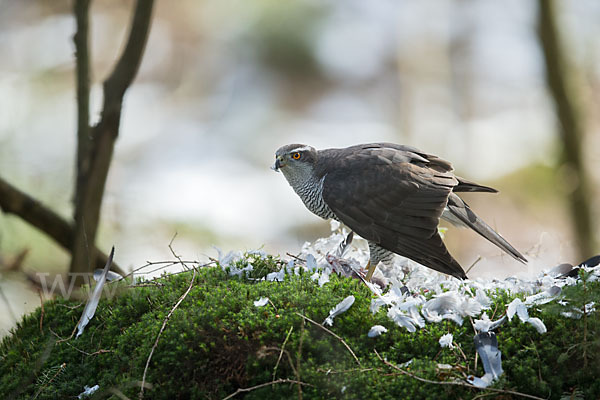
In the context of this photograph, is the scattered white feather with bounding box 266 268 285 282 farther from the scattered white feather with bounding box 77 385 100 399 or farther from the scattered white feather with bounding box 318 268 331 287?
the scattered white feather with bounding box 77 385 100 399

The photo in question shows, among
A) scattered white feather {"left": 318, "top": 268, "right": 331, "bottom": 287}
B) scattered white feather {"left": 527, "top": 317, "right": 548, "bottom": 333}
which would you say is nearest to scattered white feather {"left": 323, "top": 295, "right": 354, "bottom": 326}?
scattered white feather {"left": 318, "top": 268, "right": 331, "bottom": 287}

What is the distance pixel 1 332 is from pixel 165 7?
11418mm

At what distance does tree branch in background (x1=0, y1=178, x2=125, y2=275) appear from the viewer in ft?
13.2

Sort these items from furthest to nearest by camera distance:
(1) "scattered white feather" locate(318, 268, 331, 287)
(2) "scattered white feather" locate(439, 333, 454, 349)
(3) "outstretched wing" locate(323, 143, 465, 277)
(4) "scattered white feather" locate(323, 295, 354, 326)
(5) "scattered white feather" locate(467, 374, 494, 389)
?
(3) "outstretched wing" locate(323, 143, 465, 277) < (1) "scattered white feather" locate(318, 268, 331, 287) < (4) "scattered white feather" locate(323, 295, 354, 326) < (2) "scattered white feather" locate(439, 333, 454, 349) < (5) "scattered white feather" locate(467, 374, 494, 389)

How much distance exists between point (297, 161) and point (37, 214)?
2.05 meters

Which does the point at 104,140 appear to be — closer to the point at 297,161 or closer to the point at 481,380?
the point at 297,161

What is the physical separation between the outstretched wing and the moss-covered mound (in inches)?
20.8

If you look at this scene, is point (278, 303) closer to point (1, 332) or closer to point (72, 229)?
point (1, 332)

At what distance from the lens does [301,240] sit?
12.2 ft

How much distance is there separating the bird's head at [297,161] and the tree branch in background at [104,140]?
4.08ft

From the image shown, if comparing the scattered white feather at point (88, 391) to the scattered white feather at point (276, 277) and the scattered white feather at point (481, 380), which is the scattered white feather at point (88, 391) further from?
the scattered white feather at point (481, 380)

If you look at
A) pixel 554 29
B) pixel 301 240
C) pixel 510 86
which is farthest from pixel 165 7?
pixel 301 240

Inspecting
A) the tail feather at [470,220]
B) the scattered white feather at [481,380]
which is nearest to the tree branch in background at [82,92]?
the tail feather at [470,220]

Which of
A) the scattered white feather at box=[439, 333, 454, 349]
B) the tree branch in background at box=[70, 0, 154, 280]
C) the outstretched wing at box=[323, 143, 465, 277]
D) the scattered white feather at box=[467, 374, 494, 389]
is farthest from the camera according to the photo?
the tree branch in background at box=[70, 0, 154, 280]
